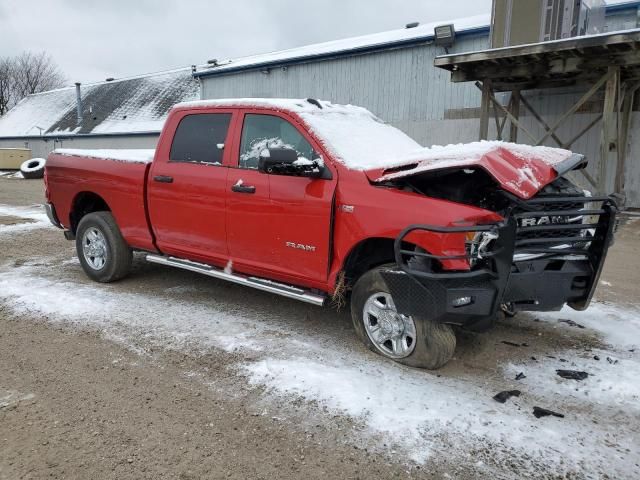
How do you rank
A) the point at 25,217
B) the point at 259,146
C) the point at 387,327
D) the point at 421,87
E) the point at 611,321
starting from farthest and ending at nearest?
the point at 421,87 < the point at 25,217 < the point at 611,321 < the point at 259,146 < the point at 387,327

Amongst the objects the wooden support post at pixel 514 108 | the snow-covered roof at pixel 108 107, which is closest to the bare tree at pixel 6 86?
the snow-covered roof at pixel 108 107

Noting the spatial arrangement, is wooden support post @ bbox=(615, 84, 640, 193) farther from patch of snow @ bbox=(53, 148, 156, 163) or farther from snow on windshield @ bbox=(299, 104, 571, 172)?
patch of snow @ bbox=(53, 148, 156, 163)

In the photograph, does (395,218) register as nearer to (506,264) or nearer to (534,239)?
(506,264)

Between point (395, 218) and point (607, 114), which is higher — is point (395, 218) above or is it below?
below

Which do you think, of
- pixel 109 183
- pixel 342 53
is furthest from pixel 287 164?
pixel 342 53

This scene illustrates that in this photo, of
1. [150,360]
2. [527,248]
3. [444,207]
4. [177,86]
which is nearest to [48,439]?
[150,360]

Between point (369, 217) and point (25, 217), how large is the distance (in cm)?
962

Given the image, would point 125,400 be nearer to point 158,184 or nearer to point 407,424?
point 407,424

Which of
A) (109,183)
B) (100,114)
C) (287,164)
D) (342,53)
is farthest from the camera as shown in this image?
(100,114)

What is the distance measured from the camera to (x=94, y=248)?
583 centimetres

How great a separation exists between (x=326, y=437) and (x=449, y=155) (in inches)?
75.8

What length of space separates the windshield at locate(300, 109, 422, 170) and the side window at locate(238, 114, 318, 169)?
6.5 inches

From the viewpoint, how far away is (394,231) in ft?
11.5

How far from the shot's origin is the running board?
13.4ft
